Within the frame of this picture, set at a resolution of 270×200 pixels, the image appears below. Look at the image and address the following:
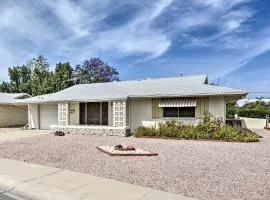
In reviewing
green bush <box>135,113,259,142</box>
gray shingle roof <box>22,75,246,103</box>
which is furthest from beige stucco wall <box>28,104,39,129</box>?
green bush <box>135,113,259,142</box>

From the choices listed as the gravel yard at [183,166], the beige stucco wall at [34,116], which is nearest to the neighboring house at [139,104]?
the beige stucco wall at [34,116]

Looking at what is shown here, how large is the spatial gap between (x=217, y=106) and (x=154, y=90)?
4730 millimetres

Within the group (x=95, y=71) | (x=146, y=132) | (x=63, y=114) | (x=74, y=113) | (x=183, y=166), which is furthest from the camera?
(x=95, y=71)

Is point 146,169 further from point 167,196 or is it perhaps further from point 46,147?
point 46,147

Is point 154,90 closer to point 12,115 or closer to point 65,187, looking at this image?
point 65,187

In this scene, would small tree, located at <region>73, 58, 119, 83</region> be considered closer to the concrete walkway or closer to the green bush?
the green bush

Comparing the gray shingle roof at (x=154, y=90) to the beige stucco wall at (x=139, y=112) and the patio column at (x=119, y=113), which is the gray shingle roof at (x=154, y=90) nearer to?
the patio column at (x=119, y=113)

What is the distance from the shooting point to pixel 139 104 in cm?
2047

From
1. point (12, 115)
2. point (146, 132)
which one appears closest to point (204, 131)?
point (146, 132)

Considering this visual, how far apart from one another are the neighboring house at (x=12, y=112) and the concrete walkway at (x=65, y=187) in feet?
69.8

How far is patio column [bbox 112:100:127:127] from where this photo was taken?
64.1ft

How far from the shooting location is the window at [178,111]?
61.9 feet

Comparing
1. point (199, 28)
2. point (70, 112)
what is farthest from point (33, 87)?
point (199, 28)

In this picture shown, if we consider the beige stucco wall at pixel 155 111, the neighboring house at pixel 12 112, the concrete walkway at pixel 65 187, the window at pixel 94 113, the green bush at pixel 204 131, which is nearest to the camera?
the concrete walkway at pixel 65 187
